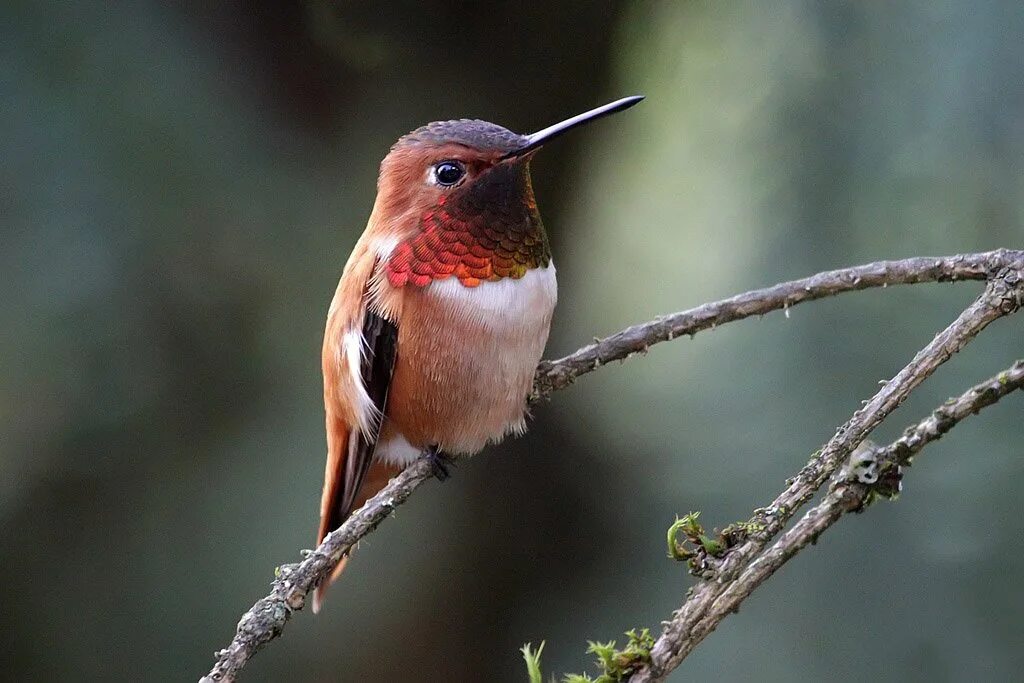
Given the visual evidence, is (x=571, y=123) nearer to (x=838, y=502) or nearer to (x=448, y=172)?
(x=448, y=172)

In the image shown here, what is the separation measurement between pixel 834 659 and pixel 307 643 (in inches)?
63.3

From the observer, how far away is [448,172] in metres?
2.13

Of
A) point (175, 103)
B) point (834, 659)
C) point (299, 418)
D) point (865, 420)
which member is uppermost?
point (175, 103)

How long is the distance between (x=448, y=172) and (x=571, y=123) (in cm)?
39

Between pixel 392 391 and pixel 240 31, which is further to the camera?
pixel 240 31

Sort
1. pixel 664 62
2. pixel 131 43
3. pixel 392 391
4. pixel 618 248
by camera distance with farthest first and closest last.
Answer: pixel 618 248 < pixel 664 62 < pixel 131 43 < pixel 392 391

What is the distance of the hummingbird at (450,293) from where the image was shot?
2102 millimetres

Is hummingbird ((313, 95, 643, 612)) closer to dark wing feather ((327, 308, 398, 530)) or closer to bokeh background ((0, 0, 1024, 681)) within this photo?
dark wing feather ((327, 308, 398, 530))

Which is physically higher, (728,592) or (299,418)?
(299,418)

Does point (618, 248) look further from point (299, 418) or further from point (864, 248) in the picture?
point (299, 418)

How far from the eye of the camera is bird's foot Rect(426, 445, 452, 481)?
212cm

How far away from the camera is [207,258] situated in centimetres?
339

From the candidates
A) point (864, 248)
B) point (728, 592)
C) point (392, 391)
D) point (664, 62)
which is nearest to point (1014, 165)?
point (864, 248)

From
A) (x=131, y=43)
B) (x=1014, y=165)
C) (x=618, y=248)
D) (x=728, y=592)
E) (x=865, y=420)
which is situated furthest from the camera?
(x=618, y=248)
